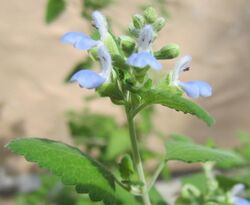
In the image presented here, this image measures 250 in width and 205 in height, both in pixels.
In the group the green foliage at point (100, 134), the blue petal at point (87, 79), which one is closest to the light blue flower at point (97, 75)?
the blue petal at point (87, 79)

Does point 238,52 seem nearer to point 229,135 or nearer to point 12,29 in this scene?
point 229,135

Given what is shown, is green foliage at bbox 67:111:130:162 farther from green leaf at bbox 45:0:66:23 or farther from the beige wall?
green leaf at bbox 45:0:66:23

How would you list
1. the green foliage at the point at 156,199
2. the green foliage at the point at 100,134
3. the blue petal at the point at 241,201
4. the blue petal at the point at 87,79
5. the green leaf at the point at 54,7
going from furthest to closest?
the green foliage at the point at 100,134 → the green leaf at the point at 54,7 → the green foliage at the point at 156,199 → the blue petal at the point at 241,201 → the blue petal at the point at 87,79

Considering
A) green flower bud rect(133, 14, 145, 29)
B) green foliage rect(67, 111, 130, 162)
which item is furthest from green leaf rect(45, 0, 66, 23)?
green flower bud rect(133, 14, 145, 29)

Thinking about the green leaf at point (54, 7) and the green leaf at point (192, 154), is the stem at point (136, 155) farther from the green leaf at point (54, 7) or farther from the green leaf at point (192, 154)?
the green leaf at point (54, 7)

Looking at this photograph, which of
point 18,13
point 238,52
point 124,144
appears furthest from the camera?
point 238,52

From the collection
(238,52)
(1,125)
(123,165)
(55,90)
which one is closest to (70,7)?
(55,90)
